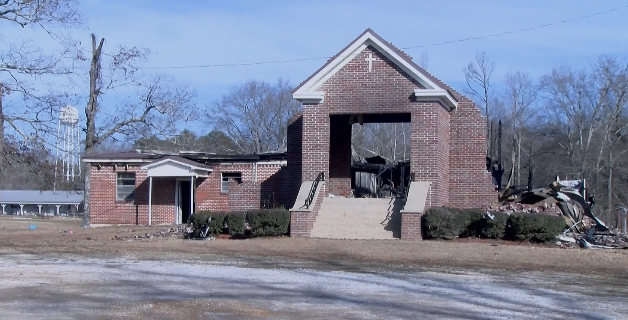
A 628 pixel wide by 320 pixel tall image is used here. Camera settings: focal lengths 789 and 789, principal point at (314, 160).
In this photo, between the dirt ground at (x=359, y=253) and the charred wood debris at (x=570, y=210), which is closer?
the dirt ground at (x=359, y=253)

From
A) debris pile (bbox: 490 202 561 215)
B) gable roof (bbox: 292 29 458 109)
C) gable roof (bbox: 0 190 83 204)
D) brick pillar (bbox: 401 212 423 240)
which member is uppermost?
gable roof (bbox: 292 29 458 109)

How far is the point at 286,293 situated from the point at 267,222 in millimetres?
11989

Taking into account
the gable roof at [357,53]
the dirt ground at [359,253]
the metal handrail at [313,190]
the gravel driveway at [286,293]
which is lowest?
the dirt ground at [359,253]

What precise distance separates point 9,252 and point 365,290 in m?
12.2

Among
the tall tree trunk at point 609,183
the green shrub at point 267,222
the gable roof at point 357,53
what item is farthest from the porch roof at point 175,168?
the tall tree trunk at point 609,183

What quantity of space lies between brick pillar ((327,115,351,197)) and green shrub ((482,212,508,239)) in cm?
967

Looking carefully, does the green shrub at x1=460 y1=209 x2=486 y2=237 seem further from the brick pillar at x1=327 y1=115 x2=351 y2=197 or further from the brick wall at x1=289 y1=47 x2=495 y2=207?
the brick pillar at x1=327 y1=115 x2=351 y2=197

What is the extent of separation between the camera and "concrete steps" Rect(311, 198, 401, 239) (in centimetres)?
2489

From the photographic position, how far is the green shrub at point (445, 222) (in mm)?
23484

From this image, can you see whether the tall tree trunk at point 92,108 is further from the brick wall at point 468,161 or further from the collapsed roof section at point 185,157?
the brick wall at point 468,161

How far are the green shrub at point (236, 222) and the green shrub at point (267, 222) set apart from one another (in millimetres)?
226

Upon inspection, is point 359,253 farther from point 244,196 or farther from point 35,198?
point 35,198

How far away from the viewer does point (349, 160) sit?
32.6m

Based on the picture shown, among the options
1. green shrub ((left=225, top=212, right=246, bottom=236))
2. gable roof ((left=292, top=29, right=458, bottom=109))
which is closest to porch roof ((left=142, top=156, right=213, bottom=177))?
gable roof ((left=292, top=29, right=458, bottom=109))
